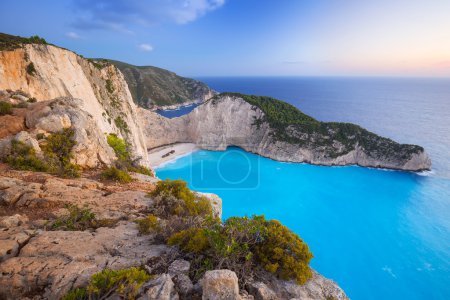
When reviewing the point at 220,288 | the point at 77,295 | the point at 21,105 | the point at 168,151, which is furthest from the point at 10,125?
the point at 168,151

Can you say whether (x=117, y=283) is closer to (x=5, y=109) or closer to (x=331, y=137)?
(x=5, y=109)

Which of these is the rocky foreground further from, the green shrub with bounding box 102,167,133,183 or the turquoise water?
the turquoise water

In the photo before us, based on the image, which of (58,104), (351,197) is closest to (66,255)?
(58,104)

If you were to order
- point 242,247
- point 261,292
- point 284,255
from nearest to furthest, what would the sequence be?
point 261,292 < point 242,247 < point 284,255

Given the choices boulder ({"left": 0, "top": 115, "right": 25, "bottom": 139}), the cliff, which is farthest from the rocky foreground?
the cliff

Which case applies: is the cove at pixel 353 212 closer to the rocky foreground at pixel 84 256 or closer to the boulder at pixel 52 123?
the rocky foreground at pixel 84 256

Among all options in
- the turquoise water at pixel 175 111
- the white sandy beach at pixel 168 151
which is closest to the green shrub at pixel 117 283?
the white sandy beach at pixel 168 151
